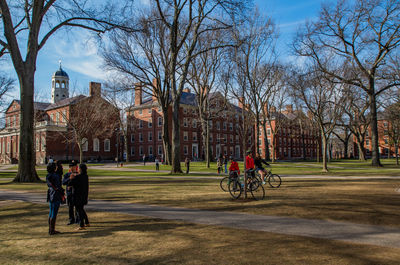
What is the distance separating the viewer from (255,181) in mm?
11992

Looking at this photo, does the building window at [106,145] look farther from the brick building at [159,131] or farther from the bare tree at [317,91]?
the bare tree at [317,91]

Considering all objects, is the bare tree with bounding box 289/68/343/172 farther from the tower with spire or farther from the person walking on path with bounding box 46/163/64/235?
the tower with spire

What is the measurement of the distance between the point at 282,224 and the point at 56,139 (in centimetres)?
5379

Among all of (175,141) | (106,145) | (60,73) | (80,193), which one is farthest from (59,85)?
(80,193)

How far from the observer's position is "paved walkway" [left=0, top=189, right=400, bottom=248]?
6.18 m

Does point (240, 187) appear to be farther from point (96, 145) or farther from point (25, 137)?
point (96, 145)

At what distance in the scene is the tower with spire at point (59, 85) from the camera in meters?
77.8

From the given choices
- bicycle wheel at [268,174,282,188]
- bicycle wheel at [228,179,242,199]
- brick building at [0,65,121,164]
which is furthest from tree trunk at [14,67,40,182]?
brick building at [0,65,121,164]

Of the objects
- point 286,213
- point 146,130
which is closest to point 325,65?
point 286,213

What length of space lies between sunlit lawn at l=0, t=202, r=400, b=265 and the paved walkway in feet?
1.33

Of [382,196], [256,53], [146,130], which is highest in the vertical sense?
[256,53]

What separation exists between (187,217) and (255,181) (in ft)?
15.3

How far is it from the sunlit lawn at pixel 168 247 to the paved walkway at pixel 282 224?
40 centimetres

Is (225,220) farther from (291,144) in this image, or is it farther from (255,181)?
(291,144)
